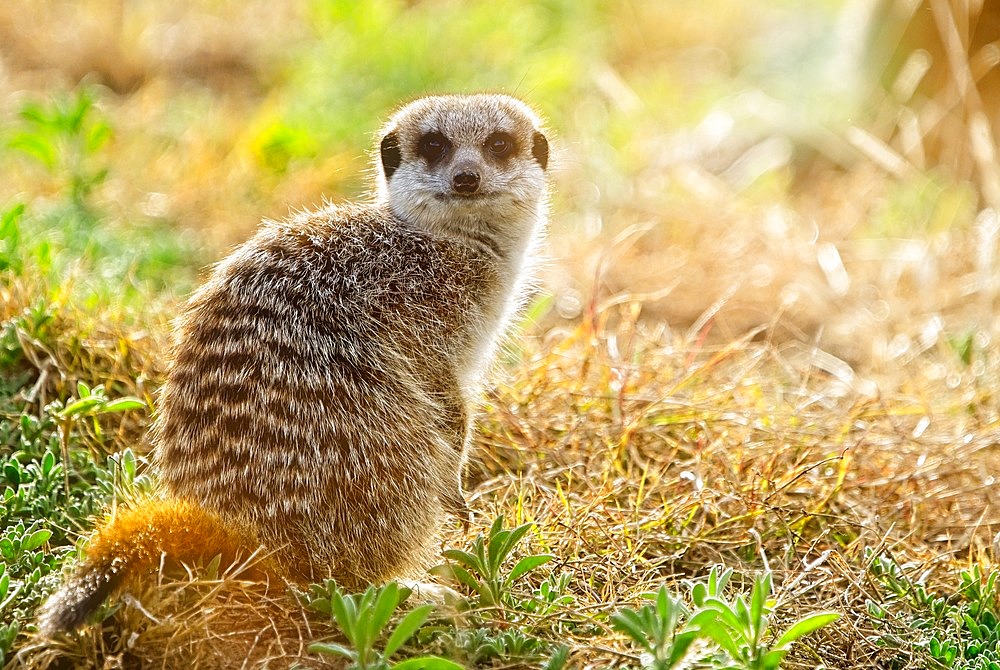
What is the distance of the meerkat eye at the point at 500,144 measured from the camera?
3160 mm

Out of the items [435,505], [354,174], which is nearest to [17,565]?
[435,505]

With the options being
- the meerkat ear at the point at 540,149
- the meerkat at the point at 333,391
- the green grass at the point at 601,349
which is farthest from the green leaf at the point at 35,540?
the meerkat ear at the point at 540,149

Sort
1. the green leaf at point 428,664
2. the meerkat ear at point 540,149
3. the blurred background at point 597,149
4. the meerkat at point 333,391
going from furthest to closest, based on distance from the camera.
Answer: the blurred background at point 597,149 → the meerkat ear at point 540,149 → the meerkat at point 333,391 → the green leaf at point 428,664

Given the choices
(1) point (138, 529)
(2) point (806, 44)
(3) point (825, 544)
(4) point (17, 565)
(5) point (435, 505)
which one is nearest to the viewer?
(1) point (138, 529)

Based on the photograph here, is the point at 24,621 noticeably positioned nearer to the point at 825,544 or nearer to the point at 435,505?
the point at 435,505

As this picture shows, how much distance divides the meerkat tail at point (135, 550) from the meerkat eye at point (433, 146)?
4.14ft

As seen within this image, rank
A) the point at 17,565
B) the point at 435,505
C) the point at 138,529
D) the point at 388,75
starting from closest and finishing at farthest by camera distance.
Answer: the point at 138,529 → the point at 17,565 → the point at 435,505 → the point at 388,75

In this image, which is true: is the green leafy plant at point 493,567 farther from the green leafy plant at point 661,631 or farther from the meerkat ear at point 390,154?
the meerkat ear at point 390,154

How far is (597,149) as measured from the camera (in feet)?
19.8

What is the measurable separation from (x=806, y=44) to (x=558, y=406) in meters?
4.73

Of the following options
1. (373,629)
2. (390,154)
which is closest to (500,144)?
(390,154)

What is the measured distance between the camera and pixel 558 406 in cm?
347

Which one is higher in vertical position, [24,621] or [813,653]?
[24,621]

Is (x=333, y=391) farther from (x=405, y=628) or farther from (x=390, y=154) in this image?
(x=390, y=154)
